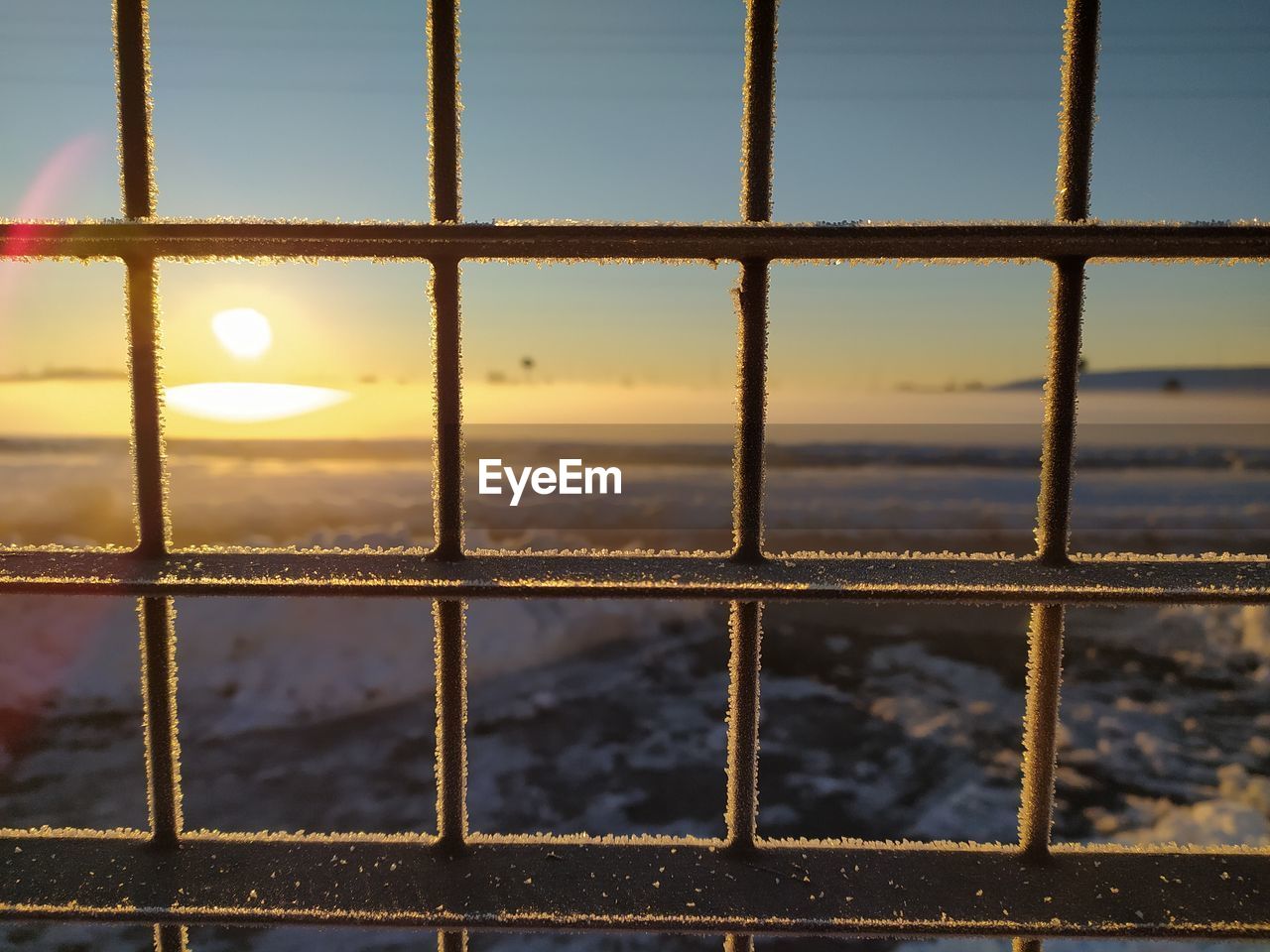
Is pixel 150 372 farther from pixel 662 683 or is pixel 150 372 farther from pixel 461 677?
pixel 662 683

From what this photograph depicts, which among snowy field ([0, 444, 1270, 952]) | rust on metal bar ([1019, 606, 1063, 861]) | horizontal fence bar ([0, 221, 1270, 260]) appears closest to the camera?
horizontal fence bar ([0, 221, 1270, 260])

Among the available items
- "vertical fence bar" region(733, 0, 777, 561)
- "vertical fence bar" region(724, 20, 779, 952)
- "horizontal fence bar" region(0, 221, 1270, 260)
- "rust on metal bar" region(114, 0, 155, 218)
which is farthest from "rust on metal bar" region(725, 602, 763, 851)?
"rust on metal bar" region(114, 0, 155, 218)

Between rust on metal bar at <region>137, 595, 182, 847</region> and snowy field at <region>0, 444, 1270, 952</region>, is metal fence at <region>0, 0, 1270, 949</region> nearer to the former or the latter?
rust on metal bar at <region>137, 595, 182, 847</region>

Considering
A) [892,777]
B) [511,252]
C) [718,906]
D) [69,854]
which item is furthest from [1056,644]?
[892,777]

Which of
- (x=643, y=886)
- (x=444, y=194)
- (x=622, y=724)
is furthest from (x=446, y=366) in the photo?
(x=622, y=724)

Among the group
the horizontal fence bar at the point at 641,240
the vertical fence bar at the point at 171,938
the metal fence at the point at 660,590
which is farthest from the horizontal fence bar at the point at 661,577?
the vertical fence bar at the point at 171,938

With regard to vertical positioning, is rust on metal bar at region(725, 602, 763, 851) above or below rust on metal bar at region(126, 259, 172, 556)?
below

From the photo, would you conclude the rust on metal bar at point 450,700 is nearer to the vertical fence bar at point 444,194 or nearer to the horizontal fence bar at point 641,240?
the vertical fence bar at point 444,194
